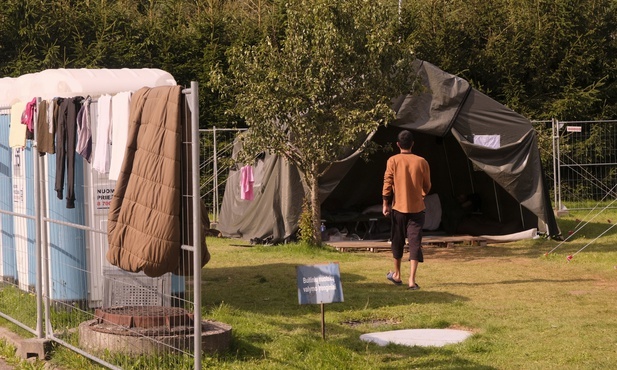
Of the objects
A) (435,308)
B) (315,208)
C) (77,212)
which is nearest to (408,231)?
(435,308)

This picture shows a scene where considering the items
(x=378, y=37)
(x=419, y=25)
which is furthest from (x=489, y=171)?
(x=419, y=25)

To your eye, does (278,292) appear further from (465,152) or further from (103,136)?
(465,152)

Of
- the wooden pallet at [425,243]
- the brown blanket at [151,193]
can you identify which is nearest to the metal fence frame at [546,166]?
the wooden pallet at [425,243]

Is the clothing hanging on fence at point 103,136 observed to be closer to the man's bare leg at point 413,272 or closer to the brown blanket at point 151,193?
the brown blanket at point 151,193

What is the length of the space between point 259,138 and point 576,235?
19.1 feet

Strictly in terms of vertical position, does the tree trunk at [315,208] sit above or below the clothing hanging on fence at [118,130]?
below

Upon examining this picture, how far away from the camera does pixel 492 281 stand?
40.3 feet

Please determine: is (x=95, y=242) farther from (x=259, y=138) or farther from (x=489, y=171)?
(x=489, y=171)

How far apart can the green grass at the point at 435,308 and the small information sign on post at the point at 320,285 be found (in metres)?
0.33

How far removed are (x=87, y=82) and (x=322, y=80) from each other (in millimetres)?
5160

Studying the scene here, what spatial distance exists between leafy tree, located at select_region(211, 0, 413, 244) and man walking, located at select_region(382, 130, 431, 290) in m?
2.58

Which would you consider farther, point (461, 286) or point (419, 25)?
point (419, 25)

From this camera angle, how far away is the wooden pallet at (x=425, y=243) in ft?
52.5

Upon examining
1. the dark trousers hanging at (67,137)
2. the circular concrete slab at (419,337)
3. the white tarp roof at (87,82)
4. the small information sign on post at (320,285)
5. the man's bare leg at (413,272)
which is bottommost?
the circular concrete slab at (419,337)
